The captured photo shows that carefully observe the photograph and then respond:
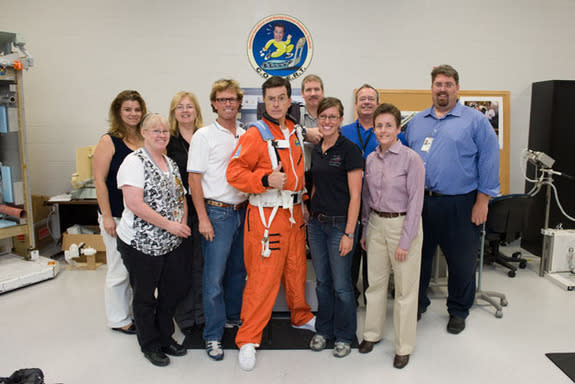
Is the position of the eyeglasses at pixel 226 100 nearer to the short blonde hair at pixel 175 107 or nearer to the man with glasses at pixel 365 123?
the short blonde hair at pixel 175 107

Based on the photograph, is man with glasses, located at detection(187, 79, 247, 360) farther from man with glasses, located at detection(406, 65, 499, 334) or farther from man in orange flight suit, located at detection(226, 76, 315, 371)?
man with glasses, located at detection(406, 65, 499, 334)

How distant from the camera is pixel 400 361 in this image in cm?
242

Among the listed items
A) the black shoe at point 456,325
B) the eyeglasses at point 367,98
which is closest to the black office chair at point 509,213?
the black shoe at point 456,325

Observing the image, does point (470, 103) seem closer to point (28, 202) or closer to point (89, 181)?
point (89, 181)

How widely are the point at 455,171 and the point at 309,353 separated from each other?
1.57 meters

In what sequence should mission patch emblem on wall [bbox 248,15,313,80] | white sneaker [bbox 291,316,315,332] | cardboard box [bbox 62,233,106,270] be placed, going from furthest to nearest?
mission patch emblem on wall [bbox 248,15,313,80], cardboard box [bbox 62,233,106,270], white sneaker [bbox 291,316,315,332]

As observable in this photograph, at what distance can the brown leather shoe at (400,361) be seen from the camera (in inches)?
95.1

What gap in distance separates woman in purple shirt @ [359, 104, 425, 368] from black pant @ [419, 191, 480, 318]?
0.47m

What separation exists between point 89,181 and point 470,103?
4488mm

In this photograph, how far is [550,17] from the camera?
462cm

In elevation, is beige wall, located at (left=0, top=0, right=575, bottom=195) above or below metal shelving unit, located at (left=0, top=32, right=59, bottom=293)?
above

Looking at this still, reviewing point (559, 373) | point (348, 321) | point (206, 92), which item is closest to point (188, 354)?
point (348, 321)

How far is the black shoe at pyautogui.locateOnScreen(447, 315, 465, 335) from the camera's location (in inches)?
112

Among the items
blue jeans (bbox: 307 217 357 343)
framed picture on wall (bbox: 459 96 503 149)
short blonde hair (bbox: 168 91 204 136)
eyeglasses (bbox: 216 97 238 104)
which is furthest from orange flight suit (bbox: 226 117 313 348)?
framed picture on wall (bbox: 459 96 503 149)
